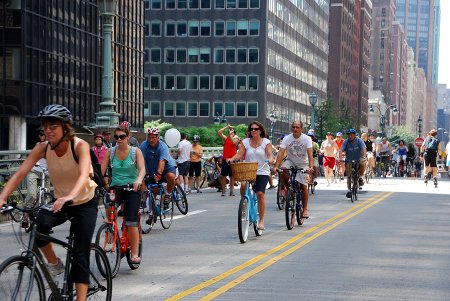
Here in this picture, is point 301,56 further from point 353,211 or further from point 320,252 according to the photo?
point 320,252

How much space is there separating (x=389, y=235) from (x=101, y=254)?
29.1 feet

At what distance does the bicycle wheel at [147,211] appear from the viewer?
1540 centimetres

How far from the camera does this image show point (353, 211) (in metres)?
21.7

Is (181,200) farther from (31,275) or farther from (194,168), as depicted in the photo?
(31,275)

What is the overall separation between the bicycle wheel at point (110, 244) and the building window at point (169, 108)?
96124 millimetres

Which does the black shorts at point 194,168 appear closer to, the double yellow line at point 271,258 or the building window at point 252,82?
the double yellow line at point 271,258

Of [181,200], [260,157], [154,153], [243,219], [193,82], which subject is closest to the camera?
[243,219]

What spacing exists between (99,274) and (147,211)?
7.67 m

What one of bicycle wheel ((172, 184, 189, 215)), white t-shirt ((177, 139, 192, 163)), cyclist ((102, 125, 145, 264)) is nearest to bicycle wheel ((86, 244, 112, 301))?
cyclist ((102, 125, 145, 264))

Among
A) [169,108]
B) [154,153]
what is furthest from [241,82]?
[154,153]

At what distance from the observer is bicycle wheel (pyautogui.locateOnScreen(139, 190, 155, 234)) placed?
50.5 feet

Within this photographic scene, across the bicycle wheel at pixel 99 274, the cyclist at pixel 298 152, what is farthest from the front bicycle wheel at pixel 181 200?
the bicycle wheel at pixel 99 274

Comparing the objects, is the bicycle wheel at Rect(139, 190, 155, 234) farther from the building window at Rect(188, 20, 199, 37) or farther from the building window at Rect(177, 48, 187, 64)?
the building window at Rect(177, 48, 187, 64)

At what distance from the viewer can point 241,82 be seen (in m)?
105
